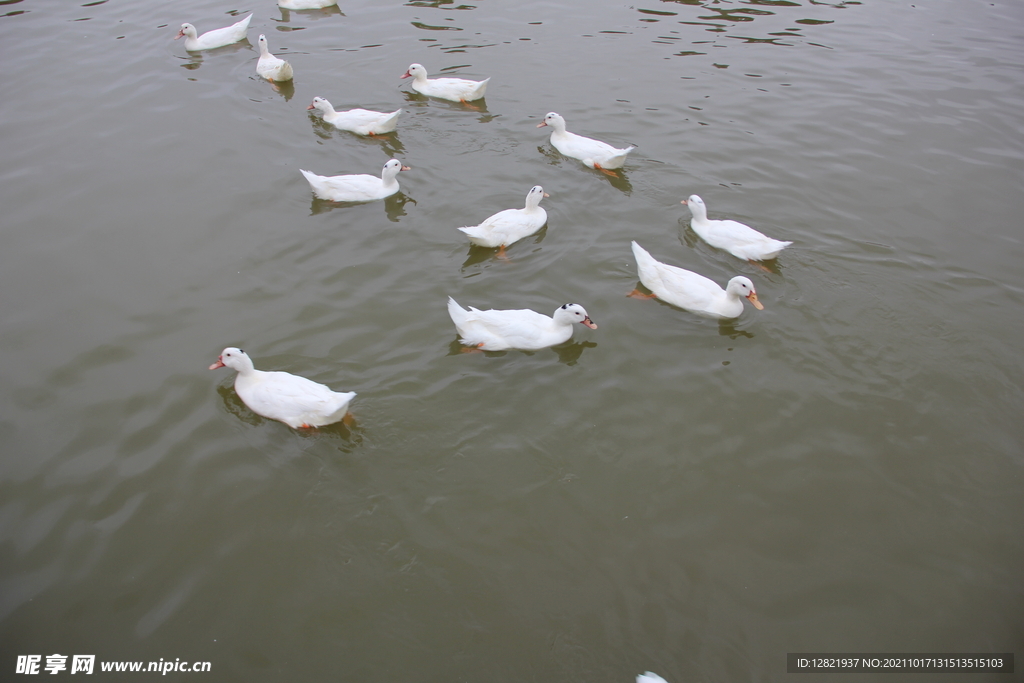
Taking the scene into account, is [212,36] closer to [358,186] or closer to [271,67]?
[271,67]

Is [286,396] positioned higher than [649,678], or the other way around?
[286,396]

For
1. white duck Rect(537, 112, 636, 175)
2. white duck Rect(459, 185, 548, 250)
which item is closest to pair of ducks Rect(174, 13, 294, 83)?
white duck Rect(537, 112, 636, 175)

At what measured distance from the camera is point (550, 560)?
4.83 meters

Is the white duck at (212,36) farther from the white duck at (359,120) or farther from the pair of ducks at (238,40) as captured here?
the white duck at (359,120)

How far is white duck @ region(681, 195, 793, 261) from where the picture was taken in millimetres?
7543

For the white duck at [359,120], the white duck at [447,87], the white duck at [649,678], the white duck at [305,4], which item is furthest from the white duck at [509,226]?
the white duck at [305,4]

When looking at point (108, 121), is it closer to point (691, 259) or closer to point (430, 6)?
point (430, 6)

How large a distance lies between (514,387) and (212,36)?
1152 centimetres

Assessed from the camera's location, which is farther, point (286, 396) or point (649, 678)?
point (286, 396)

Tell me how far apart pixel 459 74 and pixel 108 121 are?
633 cm

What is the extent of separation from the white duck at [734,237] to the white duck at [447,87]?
16.0 ft

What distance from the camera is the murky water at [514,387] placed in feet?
14.8

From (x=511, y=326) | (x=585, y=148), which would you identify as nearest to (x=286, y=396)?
(x=511, y=326)

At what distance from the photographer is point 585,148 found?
954 centimetres
